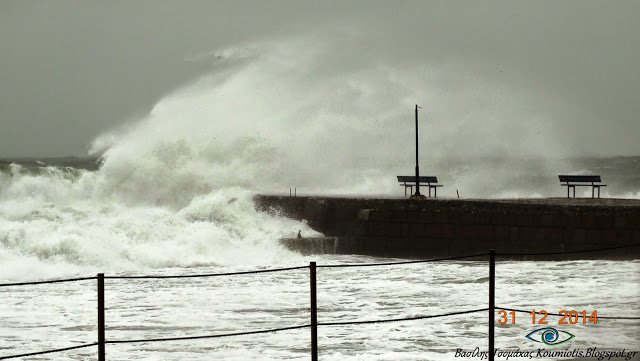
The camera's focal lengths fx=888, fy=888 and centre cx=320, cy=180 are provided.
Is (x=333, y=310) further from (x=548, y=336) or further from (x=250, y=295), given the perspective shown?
(x=548, y=336)

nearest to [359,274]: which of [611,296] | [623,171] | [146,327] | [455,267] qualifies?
[455,267]

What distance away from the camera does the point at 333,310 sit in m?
12.2

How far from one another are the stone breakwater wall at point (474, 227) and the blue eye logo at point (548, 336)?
9195 mm

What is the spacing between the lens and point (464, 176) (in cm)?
4122

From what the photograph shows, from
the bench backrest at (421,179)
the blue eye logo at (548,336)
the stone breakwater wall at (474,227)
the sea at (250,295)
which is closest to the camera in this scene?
the blue eye logo at (548,336)

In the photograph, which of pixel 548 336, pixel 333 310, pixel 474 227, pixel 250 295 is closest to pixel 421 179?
pixel 474 227

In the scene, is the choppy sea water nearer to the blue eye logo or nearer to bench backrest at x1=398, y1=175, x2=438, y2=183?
the blue eye logo

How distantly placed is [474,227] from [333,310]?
8828 millimetres

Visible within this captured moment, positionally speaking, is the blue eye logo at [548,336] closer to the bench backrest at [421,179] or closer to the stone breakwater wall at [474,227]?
the stone breakwater wall at [474,227]

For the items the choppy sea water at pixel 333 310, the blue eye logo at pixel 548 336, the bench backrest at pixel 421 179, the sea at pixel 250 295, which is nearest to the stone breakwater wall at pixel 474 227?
the sea at pixel 250 295

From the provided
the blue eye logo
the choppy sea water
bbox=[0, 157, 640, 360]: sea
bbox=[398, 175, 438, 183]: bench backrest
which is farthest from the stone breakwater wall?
the blue eye logo

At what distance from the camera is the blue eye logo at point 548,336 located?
909 cm

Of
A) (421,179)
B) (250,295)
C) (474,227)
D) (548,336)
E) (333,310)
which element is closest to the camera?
(548,336)

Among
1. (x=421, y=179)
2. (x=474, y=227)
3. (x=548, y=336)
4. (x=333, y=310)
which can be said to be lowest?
(x=333, y=310)
